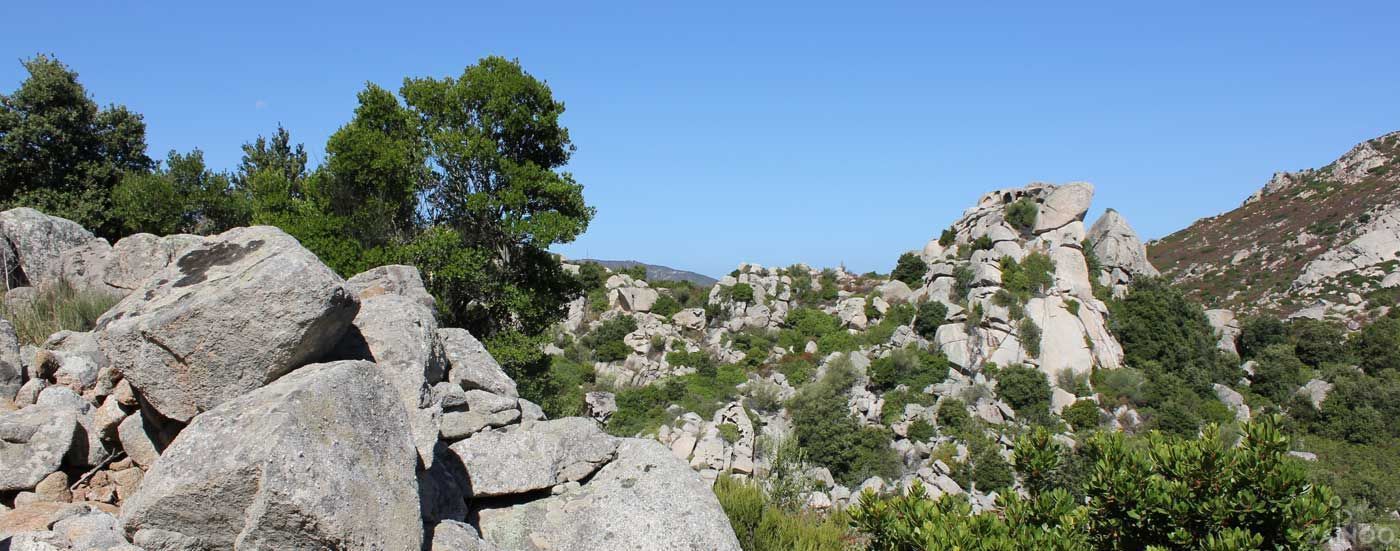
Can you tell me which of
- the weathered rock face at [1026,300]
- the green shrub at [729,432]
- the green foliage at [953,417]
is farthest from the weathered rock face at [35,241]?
the weathered rock face at [1026,300]

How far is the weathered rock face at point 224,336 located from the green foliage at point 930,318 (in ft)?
120

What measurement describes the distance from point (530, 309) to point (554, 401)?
2.17 m

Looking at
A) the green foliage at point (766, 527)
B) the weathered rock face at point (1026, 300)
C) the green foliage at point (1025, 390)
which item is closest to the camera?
the green foliage at point (766, 527)

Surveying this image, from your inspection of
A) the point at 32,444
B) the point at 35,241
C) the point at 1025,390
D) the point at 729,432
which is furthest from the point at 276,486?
the point at 1025,390

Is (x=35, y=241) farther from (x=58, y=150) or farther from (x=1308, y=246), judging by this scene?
(x=1308, y=246)

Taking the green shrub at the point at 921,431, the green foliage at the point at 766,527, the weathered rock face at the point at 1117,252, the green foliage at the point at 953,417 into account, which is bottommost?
the green foliage at the point at 766,527

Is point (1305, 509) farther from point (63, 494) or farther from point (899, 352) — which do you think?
point (899, 352)

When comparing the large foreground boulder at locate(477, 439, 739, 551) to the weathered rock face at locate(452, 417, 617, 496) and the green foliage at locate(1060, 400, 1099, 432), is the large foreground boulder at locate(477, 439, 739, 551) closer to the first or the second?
the weathered rock face at locate(452, 417, 617, 496)

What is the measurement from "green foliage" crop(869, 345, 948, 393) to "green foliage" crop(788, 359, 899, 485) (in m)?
3.14

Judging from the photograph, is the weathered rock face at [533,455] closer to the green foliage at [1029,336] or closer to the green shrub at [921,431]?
the green shrub at [921,431]

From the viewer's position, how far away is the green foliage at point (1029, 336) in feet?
121

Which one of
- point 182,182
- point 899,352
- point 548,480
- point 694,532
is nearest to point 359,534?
point 548,480

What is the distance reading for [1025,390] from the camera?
3431 cm

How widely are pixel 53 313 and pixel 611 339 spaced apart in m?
33.9
